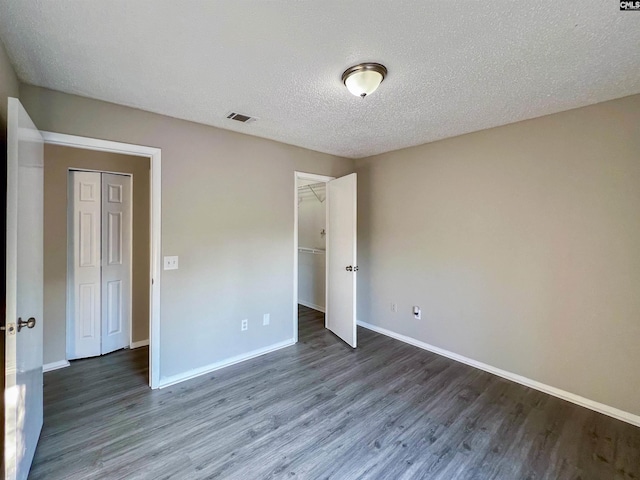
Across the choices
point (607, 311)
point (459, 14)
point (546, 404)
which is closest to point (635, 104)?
point (607, 311)

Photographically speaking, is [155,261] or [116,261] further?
[116,261]

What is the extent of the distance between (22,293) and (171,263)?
116cm

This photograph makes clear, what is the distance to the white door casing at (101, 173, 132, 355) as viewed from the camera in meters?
3.27

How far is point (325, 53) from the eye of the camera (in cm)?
167

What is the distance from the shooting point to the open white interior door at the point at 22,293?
1332mm

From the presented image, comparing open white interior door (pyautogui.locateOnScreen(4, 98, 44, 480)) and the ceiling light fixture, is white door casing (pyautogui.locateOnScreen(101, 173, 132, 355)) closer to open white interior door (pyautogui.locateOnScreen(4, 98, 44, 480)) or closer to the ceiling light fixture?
open white interior door (pyautogui.locateOnScreen(4, 98, 44, 480))

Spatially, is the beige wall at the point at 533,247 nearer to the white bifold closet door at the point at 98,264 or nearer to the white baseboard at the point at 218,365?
the white baseboard at the point at 218,365

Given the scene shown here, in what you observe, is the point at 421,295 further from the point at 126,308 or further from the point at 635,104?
the point at 126,308

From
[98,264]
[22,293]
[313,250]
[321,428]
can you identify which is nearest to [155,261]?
[22,293]

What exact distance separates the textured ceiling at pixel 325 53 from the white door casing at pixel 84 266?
1347 mm

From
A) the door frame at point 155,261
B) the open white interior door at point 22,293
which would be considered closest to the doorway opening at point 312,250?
the door frame at point 155,261

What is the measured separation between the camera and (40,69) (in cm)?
185

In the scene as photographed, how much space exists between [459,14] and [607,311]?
2477 millimetres

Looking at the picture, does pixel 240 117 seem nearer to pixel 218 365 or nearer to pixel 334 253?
pixel 334 253
